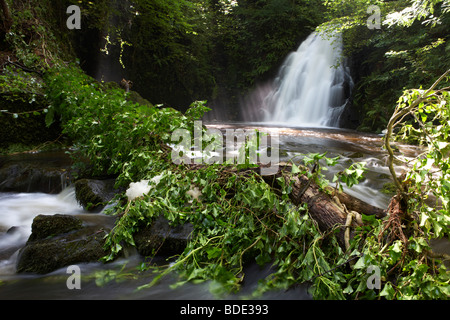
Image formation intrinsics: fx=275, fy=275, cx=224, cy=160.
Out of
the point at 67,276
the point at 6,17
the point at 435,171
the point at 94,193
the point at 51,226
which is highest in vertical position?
the point at 6,17

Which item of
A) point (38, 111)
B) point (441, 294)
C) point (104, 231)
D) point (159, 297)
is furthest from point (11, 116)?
point (441, 294)

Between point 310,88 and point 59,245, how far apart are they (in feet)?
48.4

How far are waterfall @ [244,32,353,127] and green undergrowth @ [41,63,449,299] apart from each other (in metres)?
11.8

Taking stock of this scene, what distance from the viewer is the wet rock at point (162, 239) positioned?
102 inches

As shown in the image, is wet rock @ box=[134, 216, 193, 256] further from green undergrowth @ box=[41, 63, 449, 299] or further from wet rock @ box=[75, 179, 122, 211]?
wet rock @ box=[75, 179, 122, 211]

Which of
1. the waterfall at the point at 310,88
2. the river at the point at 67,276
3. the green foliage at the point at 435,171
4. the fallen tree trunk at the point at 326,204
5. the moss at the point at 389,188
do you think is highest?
the waterfall at the point at 310,88

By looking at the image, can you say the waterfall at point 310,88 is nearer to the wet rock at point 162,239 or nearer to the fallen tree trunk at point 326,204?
the fallen tree trunk at point 326,204

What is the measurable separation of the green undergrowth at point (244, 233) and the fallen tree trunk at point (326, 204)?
0.25 ft

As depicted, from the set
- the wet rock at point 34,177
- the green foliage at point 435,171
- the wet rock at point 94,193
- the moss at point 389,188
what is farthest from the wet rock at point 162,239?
the moss at point 389,188

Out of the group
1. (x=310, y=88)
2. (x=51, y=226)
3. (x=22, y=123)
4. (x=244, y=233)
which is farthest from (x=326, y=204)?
(x=310, y=88)

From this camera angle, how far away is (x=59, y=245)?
250 centimetres

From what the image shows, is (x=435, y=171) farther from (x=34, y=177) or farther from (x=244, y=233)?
(x=34, y=177)

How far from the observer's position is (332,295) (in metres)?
1.76

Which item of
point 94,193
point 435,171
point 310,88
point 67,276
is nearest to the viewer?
point 435,171
